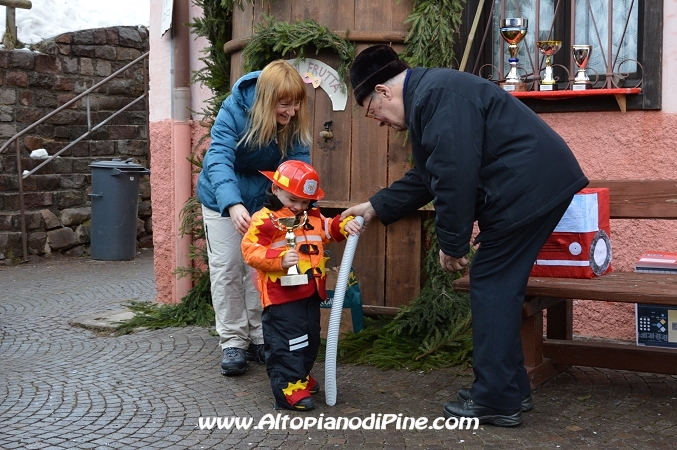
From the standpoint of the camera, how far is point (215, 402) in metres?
4.41

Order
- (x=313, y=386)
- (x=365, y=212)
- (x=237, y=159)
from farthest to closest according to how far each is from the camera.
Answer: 1. (x=237, y=159)
2. (x=313, y=386)
3. (x=365, y=212)

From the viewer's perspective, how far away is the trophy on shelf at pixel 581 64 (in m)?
5.27

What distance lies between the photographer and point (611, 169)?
17.6ft

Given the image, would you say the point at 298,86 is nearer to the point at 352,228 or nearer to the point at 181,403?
the point at 352,228

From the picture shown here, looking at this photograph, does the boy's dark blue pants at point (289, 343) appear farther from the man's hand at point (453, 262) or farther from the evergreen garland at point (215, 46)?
the evergreen garland at point (215, 46)

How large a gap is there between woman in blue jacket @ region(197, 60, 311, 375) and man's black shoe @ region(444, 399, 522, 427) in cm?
130

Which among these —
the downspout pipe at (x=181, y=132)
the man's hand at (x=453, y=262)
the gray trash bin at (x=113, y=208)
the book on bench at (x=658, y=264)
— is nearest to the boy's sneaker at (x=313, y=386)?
the man's hand at (x=453, y=262)

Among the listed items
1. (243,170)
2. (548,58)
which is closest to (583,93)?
(548,58)

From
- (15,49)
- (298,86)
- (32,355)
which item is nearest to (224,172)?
(298,86)

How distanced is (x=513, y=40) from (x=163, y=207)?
3022 millimetres

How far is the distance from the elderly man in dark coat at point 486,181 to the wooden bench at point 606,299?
34 centimetres

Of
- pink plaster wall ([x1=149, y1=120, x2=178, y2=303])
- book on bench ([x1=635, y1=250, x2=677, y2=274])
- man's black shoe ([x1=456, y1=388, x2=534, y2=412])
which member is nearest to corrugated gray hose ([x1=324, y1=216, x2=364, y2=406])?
man's black shoe ([x1=456, y1=388, x2=534, y2=412])

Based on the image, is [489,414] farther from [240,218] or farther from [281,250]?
[240,218]

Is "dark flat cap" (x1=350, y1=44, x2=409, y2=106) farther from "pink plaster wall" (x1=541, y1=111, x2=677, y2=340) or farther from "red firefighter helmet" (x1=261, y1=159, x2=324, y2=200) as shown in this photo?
"pink plaster wall" (x1=541, y1=111, x2=677, y2=340)
